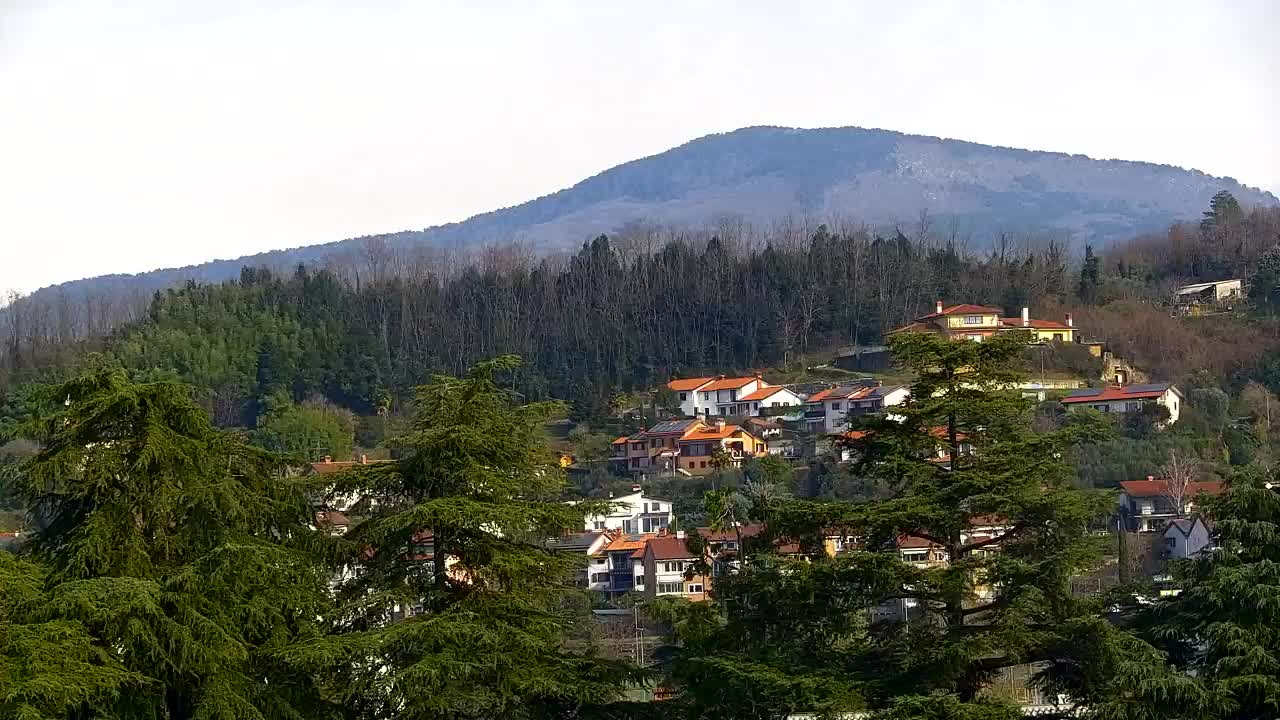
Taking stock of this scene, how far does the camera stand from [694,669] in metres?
14.6

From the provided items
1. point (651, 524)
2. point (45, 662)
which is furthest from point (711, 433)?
point (45, 662)

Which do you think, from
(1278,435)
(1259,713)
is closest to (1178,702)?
(1259,713)

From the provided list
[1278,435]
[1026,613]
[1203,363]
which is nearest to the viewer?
[1026,613]

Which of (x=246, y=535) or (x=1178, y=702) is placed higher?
(x=246, y=535)

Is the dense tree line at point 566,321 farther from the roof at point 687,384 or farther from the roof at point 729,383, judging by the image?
the roof at point 729,383

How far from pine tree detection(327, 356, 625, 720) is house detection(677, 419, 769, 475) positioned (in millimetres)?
42030

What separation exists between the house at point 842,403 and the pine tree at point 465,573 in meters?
41.4

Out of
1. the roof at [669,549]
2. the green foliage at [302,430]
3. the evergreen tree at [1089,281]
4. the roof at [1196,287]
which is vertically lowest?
the roof at [669,549]

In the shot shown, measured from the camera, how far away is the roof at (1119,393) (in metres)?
55.2

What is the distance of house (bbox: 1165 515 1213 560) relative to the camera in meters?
39.3

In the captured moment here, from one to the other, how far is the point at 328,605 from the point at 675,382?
54.3 m

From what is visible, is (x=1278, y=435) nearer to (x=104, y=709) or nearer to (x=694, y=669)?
(x=694, y=669)

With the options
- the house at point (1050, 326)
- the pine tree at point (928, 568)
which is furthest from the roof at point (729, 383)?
the pine tree at point (928, 568)

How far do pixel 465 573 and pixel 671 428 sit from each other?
45594mm
